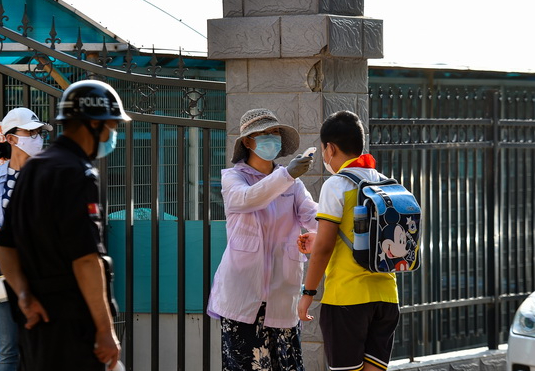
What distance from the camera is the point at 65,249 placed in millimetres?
3742

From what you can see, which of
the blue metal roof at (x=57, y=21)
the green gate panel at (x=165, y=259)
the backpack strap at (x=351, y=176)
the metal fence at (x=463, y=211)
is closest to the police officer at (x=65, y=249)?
the backpack strap at (x=351, y=176)

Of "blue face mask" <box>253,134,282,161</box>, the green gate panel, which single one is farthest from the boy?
the green gate panel

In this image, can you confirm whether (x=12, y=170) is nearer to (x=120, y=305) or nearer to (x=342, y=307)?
(x=120, y=305)

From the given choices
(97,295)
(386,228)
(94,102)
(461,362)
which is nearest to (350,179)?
(386,228)

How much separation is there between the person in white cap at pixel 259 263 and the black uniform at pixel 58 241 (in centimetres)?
163

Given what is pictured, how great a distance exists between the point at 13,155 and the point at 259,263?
1.70 m

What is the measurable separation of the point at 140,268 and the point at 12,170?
4.10 feet

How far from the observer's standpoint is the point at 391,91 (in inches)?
282

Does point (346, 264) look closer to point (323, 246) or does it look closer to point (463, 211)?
point (323, 246)

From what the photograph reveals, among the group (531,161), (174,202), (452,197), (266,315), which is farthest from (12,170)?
(531,161)

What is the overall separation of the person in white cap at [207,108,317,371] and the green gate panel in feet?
3.78

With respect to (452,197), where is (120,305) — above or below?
below

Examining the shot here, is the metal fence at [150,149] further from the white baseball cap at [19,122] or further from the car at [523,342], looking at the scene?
the car at [523,342]

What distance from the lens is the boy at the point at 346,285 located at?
4.96 meters
